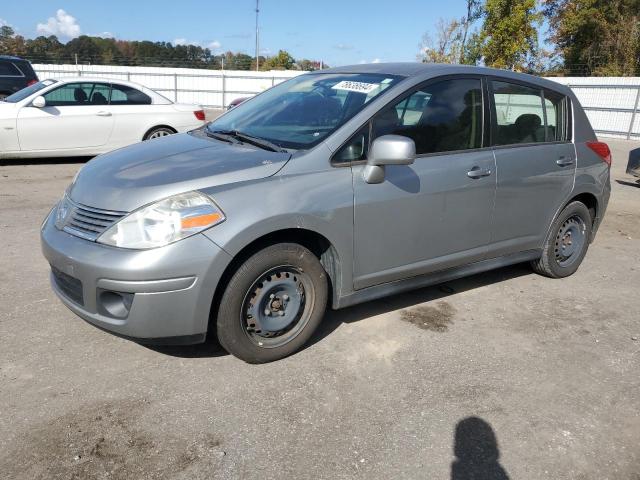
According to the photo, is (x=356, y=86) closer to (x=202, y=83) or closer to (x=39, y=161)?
(x=39, y=161)

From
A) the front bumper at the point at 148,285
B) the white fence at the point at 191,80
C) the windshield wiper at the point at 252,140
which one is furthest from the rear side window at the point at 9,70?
the front bumper at the point at 148,285

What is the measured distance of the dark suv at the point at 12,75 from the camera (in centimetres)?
1228

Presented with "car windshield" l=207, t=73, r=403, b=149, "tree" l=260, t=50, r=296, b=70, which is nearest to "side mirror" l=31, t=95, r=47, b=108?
→ "car windshield" l=207, t=73, r=403, b=149

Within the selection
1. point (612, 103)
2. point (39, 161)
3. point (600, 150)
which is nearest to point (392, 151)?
point (600, 150)

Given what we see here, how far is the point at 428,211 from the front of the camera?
368cm

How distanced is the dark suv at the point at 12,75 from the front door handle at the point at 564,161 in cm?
1211

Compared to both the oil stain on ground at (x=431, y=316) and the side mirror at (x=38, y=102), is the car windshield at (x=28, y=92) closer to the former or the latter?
the side mirror at (x=38, y=102)

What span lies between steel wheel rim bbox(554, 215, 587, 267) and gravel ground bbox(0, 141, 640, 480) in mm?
664

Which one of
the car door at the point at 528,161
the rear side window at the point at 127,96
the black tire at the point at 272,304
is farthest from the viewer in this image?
the rear side window at the point at 127,96

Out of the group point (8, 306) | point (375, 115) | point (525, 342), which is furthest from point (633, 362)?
point (8, 306)

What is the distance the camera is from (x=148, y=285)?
277 cm

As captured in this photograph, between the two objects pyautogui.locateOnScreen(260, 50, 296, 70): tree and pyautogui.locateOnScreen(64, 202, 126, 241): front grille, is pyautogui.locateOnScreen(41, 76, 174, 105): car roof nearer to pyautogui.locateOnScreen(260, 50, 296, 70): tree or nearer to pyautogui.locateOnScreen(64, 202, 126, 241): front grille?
pyautogui.locateOnScreen(64, 202, 126, 241): front grille

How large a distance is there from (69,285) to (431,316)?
8.23ft

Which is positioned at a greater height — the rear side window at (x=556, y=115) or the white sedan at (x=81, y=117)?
the rear side window at (x=556, y=115)
